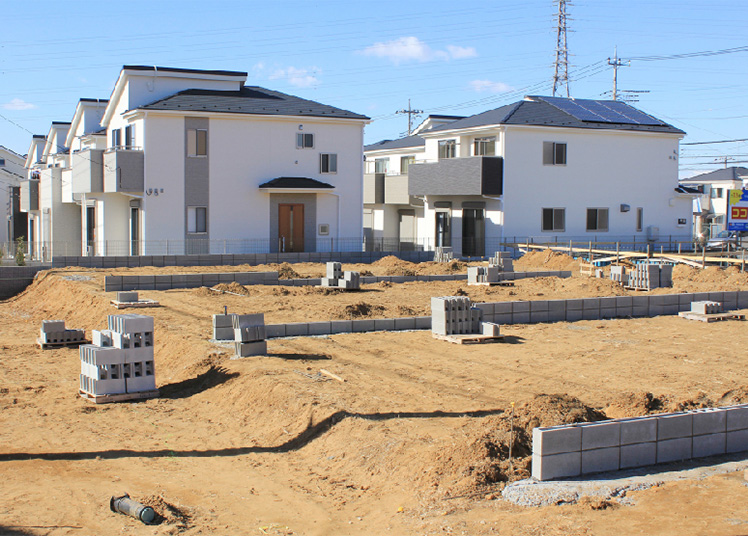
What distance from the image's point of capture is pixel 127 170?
97.9ft

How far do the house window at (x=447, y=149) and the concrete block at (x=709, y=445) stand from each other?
3036cm

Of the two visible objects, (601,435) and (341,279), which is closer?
(601,435)

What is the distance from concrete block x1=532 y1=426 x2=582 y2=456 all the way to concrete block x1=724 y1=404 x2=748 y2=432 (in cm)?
175

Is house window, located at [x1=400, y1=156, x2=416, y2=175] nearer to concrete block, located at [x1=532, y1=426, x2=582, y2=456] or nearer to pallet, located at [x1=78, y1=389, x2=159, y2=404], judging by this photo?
pallet, located at [x1=78, y1=389, x2=159, y2=404]

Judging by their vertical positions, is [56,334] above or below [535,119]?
below

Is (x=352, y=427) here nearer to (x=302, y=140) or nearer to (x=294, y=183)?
(x=294, y=183)

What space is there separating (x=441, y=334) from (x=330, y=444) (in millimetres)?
6167

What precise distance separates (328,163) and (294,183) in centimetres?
231

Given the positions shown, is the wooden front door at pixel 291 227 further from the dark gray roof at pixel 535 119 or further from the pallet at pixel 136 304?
the pallet at pixel 136 304

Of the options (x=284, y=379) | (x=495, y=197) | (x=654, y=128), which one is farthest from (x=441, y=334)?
(x=654, y=128)

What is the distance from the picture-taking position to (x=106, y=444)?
8.70 m

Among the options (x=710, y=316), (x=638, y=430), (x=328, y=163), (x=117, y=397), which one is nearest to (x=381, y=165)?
(x=328, y=163)

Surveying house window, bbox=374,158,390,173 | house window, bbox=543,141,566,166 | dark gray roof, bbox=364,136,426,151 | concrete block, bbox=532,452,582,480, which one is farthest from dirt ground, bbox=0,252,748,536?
house window, bbox=374,158,390,173

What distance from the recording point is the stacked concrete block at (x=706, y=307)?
54.4 ft
